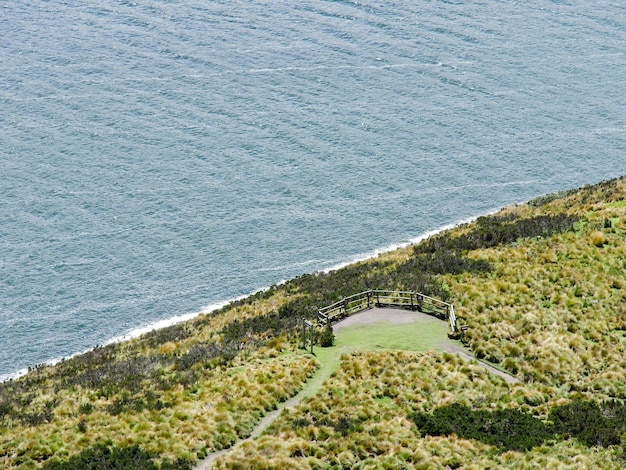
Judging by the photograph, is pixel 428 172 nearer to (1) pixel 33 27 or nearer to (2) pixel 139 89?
(2) pixel 139 89

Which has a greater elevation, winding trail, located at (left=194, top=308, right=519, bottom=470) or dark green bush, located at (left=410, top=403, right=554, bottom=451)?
dark green bush, located at (left=410, top=403, right=554, bottom=451)

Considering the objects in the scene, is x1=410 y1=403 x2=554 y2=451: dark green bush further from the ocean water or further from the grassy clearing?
the ocean water

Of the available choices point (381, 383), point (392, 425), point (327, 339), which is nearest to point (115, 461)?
point (392, 425)

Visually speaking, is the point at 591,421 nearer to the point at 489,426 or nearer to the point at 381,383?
the point at 489,426

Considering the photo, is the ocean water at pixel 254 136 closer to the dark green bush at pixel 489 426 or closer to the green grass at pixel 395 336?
the green grass at pixel 395 336

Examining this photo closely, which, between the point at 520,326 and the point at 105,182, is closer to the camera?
the point at 520,326

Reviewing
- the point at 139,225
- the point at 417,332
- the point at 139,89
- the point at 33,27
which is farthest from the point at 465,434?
the point at 33,27

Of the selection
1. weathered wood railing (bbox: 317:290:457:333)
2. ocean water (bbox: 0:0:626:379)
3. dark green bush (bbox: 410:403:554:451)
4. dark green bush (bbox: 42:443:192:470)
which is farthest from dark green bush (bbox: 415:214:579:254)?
dark green bush (bbox: 42:443:192:470)
